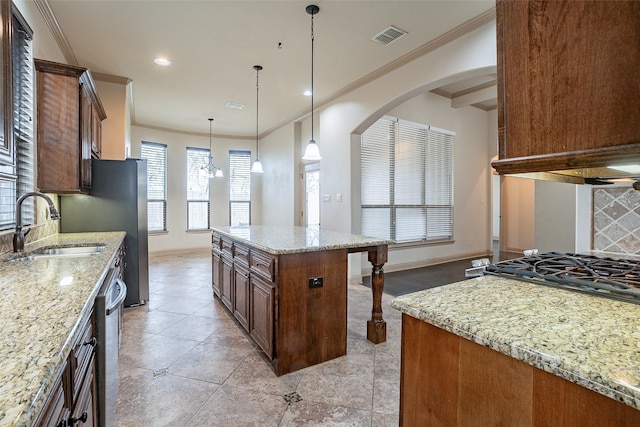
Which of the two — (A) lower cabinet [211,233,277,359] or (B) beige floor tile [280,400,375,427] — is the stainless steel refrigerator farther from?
(B) beige floor tile [280,400,375,427]

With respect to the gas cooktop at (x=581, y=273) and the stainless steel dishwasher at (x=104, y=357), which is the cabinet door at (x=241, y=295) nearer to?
the stainless steel dishwasher at (x=104, y=357)

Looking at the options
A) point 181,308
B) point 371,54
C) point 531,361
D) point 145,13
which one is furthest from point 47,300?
point 371,54

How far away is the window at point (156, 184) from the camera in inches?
266

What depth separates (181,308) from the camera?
3.56 metres

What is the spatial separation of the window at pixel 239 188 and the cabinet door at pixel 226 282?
4530 millimetres

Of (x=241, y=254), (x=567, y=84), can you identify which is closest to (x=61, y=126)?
(x=241, y=254)

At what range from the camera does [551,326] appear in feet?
2.52

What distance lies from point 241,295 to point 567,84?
2.71 metres

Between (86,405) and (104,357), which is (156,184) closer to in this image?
(104,357)

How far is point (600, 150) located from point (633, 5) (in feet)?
0.95

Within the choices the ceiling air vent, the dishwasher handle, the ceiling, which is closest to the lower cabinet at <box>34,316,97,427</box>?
the dishwasher handle

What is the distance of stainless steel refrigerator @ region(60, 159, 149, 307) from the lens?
3.39 m

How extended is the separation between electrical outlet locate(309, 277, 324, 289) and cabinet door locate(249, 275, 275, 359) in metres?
0.28

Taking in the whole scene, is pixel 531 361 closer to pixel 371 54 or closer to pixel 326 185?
pixel 371 54
